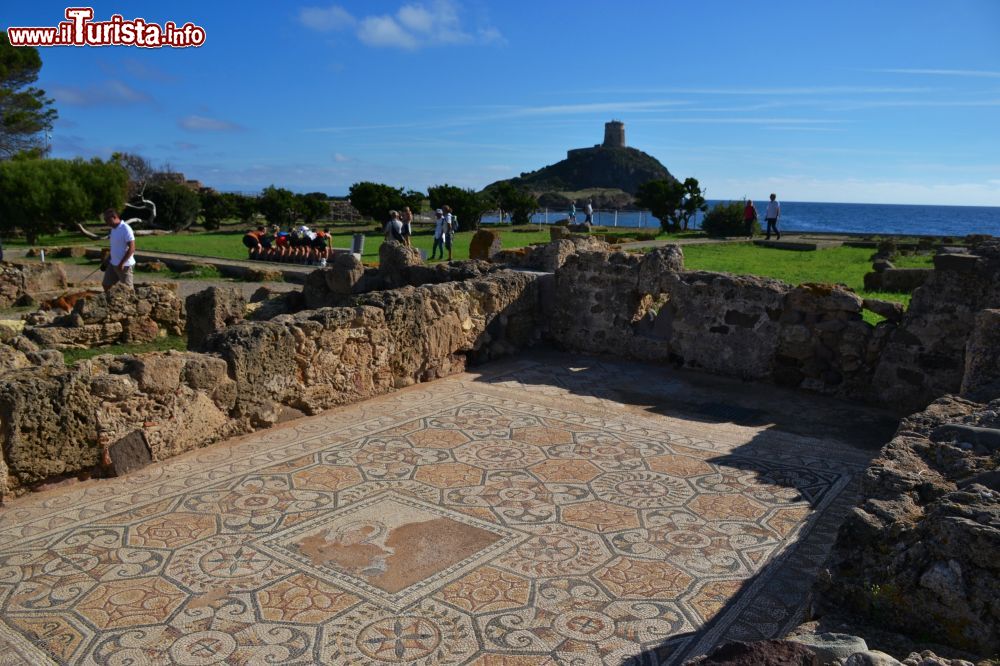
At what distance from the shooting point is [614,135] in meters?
101

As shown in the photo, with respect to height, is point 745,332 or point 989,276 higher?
point 989,276

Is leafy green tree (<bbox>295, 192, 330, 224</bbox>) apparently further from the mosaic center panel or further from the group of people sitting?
the mosaic center panel

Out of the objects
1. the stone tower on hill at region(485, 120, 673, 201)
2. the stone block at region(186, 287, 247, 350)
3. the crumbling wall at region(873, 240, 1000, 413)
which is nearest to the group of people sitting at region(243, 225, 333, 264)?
the stone block at region(186, 287, 247, 350)

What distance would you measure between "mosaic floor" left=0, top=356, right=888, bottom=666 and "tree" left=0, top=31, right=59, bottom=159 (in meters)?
39.6

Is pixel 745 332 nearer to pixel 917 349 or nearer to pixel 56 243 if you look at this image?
pixel 917 349

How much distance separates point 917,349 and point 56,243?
30.4m

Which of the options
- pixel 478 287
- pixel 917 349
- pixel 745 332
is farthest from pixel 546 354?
pixel 917 349

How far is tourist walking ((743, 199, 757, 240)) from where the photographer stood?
84.4 feet

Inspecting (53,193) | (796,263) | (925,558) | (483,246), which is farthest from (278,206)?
(925,558)

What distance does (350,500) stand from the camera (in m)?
4.83

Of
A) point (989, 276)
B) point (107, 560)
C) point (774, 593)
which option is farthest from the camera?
point (989, 276)

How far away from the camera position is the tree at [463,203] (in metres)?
32.5

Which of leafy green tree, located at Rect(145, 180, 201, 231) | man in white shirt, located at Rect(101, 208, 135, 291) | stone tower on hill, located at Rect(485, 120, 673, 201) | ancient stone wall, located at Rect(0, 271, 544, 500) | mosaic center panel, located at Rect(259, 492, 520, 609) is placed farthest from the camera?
stone tower on hill, located at Rect(485, 120, 673, 201)

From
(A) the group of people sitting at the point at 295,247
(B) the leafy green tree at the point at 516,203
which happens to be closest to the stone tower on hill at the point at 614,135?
(B) the leafy green tree at the point at 516,203
